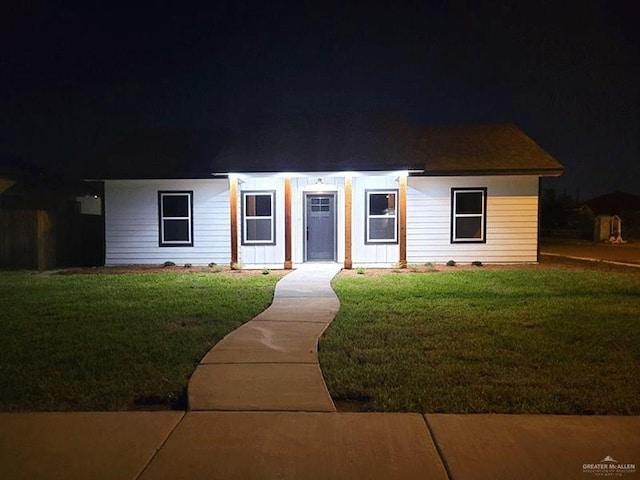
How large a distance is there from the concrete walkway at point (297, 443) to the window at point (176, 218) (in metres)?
11.5

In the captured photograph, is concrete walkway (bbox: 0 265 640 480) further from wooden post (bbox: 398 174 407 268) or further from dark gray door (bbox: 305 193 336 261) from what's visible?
dark gray door (bbox: 305 193 336 261)

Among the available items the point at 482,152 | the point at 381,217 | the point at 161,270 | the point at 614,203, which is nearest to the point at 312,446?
the point at 161,270

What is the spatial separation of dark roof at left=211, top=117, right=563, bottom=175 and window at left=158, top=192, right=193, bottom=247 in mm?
1978

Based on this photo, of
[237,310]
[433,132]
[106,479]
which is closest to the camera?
[106,479]

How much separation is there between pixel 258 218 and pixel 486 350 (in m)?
10.6

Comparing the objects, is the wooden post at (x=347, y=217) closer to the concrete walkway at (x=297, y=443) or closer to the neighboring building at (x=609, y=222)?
the concrete walkway at (x=297, y=443)

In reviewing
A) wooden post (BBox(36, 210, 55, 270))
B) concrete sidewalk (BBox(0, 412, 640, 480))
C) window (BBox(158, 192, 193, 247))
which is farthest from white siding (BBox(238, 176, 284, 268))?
concrete sidewalk (BBox(0, 412, 640, 480))

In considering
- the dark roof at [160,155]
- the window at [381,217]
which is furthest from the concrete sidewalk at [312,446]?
the dark roof at [160,155]

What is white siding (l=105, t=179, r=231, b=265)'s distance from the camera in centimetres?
1563

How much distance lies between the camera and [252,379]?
4.98m

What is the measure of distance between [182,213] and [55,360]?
1034 cm

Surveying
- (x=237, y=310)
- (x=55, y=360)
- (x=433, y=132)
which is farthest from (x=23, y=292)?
(x=433, y=132)

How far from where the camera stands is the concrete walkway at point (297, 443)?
3275mm

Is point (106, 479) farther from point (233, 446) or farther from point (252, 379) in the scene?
point (252, 379)
